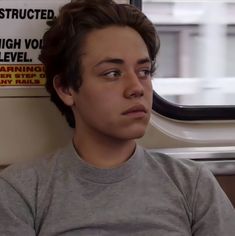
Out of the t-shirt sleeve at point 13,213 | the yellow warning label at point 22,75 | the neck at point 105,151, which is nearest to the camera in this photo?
the t-shirt sleeve at point 13,213

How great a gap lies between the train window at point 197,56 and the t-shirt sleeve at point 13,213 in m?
0.70

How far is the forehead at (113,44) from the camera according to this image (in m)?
1.31

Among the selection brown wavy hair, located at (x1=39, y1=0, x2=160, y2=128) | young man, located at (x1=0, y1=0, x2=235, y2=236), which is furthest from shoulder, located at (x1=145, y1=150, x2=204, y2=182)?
brown wavy hair, located at (x1=39, y1=0, x2=160, y2=128)

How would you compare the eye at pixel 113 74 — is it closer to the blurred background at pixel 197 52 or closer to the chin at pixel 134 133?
the chin at pixel 134 133

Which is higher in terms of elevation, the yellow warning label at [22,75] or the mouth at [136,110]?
the yellow warning label at [22,75]

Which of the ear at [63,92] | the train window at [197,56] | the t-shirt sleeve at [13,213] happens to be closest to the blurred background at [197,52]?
the train window at [197,56]

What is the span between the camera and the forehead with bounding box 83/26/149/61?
1.31 m

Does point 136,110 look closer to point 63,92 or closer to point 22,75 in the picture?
point 63,92

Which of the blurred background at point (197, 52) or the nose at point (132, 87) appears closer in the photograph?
the nose at point (132, 87)

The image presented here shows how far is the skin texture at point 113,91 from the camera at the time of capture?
4.19 ft

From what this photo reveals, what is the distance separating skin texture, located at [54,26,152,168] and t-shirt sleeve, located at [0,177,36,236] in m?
0.24

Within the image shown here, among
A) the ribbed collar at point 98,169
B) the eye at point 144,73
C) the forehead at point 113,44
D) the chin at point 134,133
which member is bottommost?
the ribbed collar at point 98,169

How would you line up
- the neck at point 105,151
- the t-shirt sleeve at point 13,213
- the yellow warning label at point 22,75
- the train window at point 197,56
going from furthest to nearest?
the train window at point 197,56 → the yellow warning label at point 22,75 → the neck at point 105,151 → the t-shirt sleeve at point 13,213

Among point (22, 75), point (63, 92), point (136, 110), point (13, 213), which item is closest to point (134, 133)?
point (136, 110)
